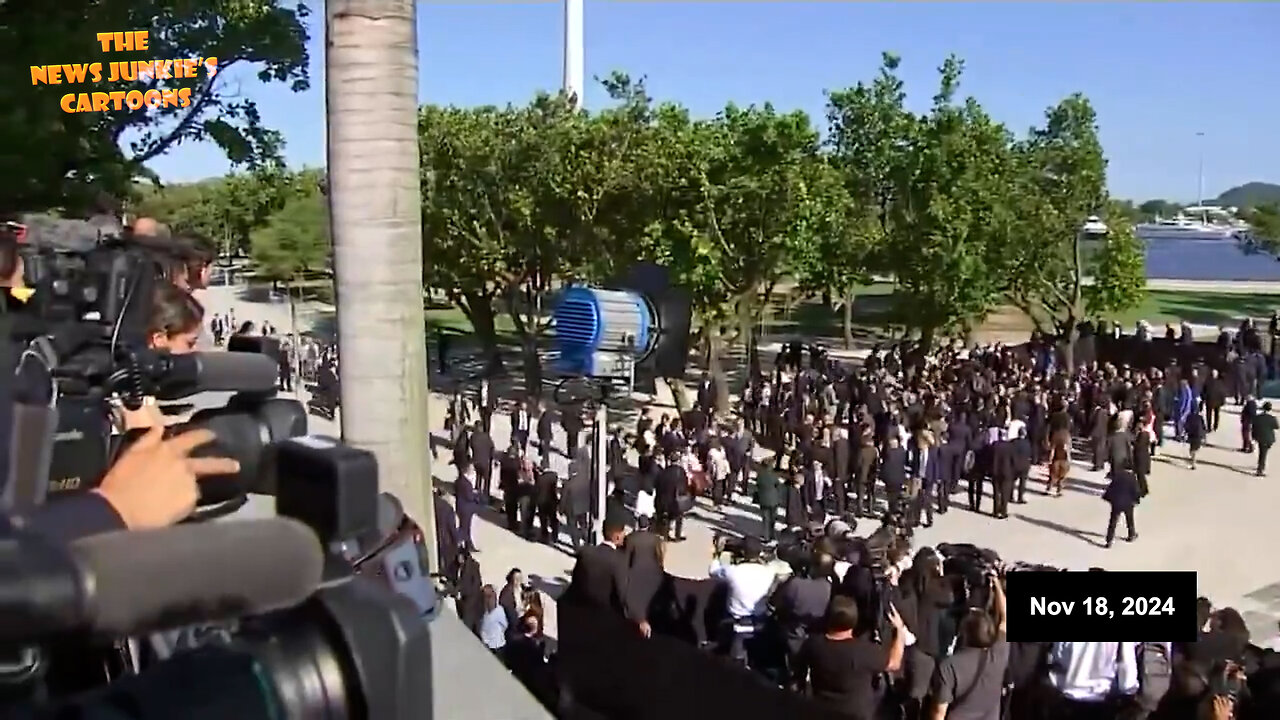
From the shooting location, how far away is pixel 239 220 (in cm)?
4628

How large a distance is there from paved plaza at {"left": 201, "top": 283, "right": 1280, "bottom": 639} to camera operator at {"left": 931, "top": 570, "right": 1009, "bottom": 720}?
6.01 metres

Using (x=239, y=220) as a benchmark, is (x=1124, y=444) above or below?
below

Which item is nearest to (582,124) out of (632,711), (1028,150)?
(1028,150)

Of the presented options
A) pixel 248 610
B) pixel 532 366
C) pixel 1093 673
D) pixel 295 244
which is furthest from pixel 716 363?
pixel 248 610

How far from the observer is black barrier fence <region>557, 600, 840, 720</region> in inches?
235

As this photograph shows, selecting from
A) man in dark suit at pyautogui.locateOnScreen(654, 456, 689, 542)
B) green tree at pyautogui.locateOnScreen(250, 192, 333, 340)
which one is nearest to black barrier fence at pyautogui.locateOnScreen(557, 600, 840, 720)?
man in dark suit at pyautogui.locateOnScreen(654, 456, 689, 542)

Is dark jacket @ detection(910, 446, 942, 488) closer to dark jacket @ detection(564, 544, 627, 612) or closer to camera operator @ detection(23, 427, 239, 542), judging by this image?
dark jacket @ detection(564, 544, 627, 612)

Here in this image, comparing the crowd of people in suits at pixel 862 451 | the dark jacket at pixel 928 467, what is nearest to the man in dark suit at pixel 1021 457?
the crowd of people in suits at pixel 862 451

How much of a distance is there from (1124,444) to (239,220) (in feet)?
119

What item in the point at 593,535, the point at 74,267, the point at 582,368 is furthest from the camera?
the point at 582,368

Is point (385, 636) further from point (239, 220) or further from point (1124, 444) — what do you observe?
point (239, 220)

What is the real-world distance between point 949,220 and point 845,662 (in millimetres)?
21492

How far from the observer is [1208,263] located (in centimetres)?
10712

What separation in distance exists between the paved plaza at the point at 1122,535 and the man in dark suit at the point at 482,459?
55 cm
